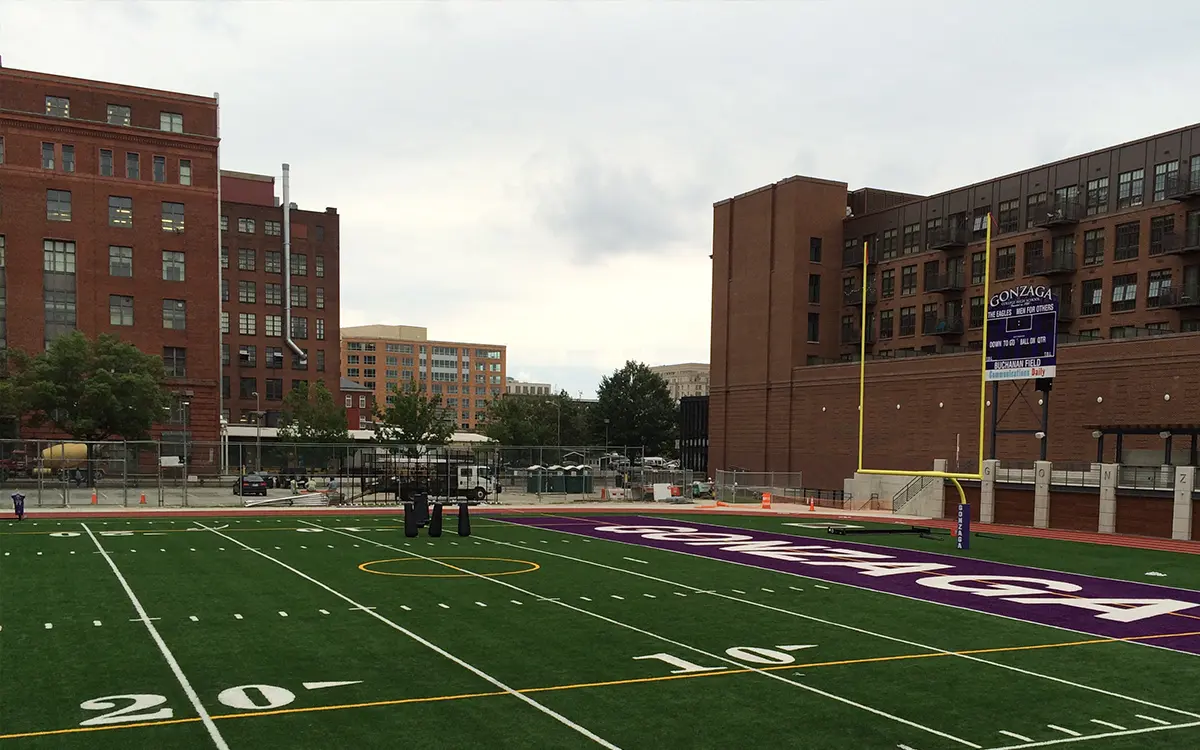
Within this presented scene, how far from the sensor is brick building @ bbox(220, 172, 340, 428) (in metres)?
111

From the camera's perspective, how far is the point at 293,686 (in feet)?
38.9

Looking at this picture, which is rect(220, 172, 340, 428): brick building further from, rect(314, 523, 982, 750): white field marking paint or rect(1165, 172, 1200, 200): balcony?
rect(314, 523, 982, 750): white field marking paint

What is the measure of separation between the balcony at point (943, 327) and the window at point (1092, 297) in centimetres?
864

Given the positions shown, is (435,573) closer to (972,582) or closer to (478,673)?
(478,673)

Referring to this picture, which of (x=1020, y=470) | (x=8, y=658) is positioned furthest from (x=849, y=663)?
(x=1020, y=470)

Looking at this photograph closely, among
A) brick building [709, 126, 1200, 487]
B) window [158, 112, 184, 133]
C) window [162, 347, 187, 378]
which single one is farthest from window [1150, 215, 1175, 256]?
window [158, 112, 184, 133]

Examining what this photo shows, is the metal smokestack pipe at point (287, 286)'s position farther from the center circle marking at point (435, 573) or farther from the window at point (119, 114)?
the center circle marking at point (435, 573)

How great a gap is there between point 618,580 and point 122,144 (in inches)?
2576

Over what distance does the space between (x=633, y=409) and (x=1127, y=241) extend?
61873 mm

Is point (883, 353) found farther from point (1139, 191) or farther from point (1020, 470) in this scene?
point (1020, 470)

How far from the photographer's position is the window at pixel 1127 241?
5344cm

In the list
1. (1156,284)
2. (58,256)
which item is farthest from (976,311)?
(58,256)

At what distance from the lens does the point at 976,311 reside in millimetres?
63188

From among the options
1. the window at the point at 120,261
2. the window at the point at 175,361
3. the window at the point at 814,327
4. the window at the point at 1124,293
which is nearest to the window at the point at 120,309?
the window at the point at 120,261
